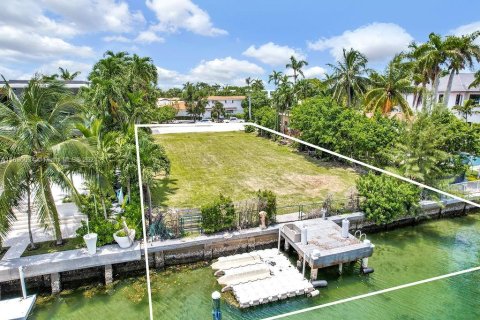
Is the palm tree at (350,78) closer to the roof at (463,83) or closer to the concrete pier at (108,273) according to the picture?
the roof at (463,83)

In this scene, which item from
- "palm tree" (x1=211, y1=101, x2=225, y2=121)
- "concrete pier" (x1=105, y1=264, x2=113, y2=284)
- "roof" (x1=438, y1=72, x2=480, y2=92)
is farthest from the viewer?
"palm tree" (x1=211, y1=101, x2=225, y2=121)

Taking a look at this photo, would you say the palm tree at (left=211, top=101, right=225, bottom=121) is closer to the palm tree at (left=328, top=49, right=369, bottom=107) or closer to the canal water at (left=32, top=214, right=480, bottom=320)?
the palm tree at (left=328, top=49, right=369, bottom=107)

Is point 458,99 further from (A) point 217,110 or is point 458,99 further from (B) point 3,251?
(B) point 3,251

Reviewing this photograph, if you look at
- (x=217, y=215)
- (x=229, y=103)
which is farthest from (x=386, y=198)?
(x=229, y=103)

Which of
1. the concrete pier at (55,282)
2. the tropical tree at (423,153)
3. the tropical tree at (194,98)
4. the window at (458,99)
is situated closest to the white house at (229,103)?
the tropical tree at (194,98)

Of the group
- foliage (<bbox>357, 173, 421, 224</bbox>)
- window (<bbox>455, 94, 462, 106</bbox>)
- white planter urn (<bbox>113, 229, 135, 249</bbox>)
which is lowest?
white planter urn (<bbox>113, 229, 135, 249</bbox>)

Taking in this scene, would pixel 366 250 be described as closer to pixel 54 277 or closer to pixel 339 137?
pixel 54 277

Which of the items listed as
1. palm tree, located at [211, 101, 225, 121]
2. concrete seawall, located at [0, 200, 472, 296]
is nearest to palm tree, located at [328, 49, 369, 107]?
concrete seawall, located at [0, 200, 472, 296]
